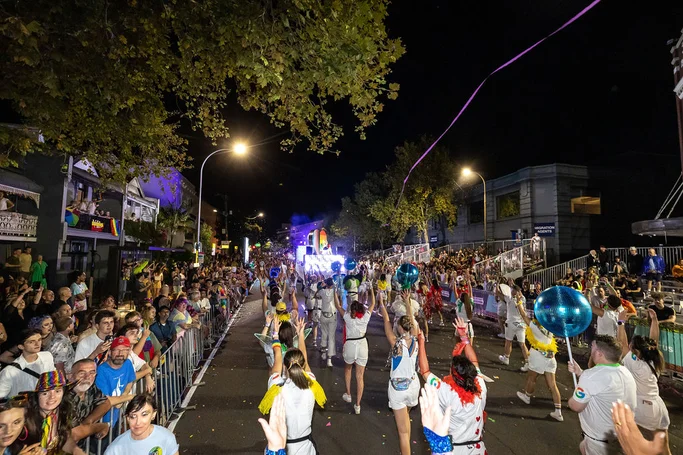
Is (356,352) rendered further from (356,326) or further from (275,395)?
(275,395)

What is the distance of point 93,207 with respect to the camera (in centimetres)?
1538

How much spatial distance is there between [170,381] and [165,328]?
1.27m

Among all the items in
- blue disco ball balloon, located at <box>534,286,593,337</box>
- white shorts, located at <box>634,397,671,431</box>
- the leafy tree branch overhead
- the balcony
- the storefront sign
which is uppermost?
the leafy tree branch overhead

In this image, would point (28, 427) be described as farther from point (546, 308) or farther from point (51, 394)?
point (546, 308)

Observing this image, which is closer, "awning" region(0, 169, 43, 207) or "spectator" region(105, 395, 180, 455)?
"spectator" region(105, 395, 180, 455)

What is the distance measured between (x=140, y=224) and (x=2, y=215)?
9.77 meters

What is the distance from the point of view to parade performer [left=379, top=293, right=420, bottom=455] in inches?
164

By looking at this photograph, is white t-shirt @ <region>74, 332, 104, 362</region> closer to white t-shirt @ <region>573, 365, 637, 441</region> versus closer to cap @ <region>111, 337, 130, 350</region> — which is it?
cap @ <region>111, 337, 130, 350</region>

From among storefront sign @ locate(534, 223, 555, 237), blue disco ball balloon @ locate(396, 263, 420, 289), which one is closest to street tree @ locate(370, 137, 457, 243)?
storefront sign @ locate(534, 223, 555, 237)

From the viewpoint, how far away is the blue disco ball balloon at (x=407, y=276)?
7.31 meters

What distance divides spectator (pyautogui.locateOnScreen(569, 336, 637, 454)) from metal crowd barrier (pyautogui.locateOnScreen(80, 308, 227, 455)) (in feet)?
15.9

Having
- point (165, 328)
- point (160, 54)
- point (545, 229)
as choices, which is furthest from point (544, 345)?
point (545, 229)

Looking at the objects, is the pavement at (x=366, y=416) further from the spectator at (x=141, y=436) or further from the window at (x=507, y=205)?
the window at (x=507, y=205)

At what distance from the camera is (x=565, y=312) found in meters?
3.97
